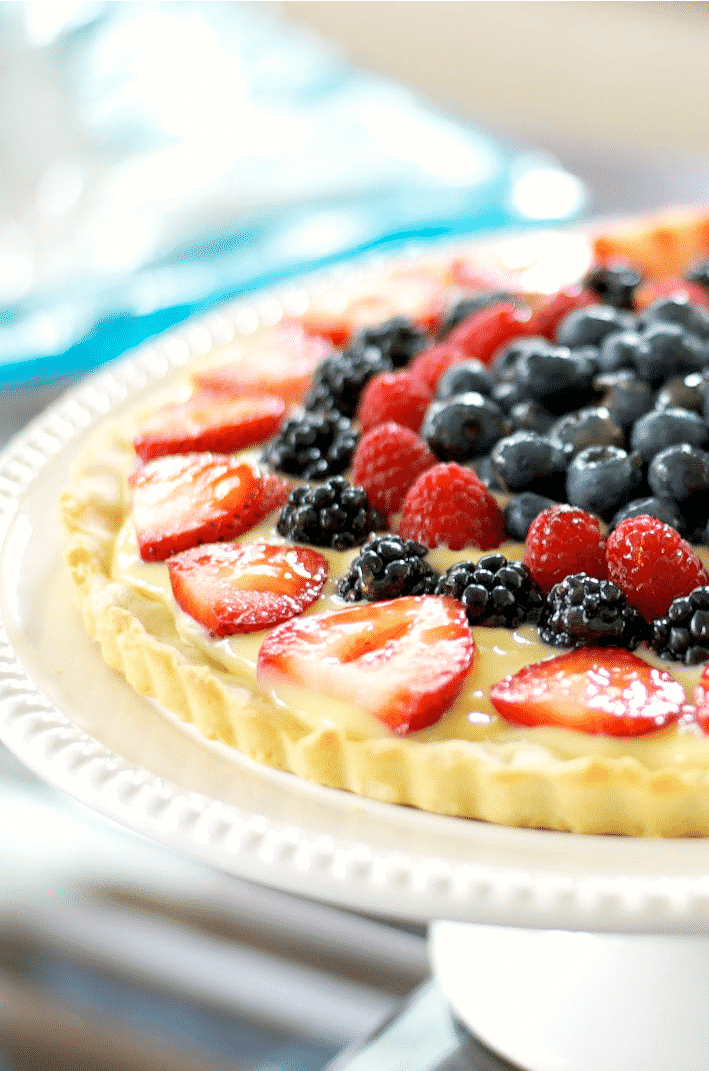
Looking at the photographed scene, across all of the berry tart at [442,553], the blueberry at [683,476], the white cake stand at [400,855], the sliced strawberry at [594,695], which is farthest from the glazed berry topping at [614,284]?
the sliced strawberry at [594,695]

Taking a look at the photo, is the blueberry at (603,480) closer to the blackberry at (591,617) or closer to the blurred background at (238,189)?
the blackberry at (591,617)

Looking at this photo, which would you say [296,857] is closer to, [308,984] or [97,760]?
[97,760]

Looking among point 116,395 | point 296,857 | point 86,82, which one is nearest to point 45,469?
point 116,395

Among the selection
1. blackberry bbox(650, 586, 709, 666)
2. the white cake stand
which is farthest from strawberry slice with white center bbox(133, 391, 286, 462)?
blackberry bbox(650, 586, 709, 666)

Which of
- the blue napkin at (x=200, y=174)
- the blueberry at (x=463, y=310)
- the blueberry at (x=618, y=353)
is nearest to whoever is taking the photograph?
the blueberry at (x=618, y=353)

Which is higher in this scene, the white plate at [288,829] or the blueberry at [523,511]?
the blueberry at [523,511]

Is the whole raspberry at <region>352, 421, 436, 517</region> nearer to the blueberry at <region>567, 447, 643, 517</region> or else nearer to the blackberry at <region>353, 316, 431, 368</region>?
the blueberry at <region>567, 447, 643, 517</region>
